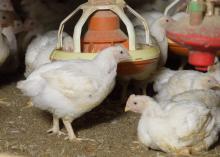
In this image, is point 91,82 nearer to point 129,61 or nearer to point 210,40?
point 129,61

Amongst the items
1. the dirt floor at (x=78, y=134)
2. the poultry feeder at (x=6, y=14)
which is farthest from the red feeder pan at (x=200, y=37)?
the poultry feeder at (x=6, y=14)

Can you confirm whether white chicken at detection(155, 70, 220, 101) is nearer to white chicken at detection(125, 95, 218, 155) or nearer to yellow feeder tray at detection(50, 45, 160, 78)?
yellow feeder tray at detection(50, 45, 160, 78)

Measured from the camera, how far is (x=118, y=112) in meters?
2.45

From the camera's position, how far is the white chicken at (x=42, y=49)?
255 cm

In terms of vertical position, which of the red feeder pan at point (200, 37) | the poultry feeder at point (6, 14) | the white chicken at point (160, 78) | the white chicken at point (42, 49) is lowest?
the white chicken at point (160, 78)

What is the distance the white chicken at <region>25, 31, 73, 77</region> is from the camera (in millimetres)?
2552

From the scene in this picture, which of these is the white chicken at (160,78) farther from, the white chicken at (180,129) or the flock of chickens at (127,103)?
the white chicken at (180,129)

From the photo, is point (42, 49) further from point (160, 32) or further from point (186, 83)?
point (186, 83)

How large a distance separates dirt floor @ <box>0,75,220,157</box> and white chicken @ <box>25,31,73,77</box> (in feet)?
0.77

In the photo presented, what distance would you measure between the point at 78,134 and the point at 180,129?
1.63 feet

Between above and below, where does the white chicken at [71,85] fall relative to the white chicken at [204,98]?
above

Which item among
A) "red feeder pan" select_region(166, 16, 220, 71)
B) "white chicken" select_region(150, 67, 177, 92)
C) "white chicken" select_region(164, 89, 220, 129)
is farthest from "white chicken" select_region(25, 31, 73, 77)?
"red feeder pan" select_region(166, 16, 220, 71)

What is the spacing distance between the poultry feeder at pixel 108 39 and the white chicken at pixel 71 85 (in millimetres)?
194

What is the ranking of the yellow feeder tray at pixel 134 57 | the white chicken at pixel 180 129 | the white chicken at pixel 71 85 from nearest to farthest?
the white chicken at pixel 180 129, the white chicken at pixel 71 85, the yellow feeder tray at pixel 134 57
